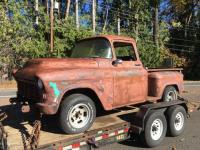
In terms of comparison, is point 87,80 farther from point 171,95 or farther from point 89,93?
point 171,95

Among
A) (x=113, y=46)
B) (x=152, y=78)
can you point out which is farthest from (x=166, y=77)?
(x=113, y=46)

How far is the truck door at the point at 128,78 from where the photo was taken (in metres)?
7.12

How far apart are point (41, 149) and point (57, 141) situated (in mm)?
361

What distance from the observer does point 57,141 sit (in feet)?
18.1

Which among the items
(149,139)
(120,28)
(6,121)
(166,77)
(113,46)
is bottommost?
(149,139)

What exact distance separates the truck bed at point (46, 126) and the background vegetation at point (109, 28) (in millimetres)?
18422

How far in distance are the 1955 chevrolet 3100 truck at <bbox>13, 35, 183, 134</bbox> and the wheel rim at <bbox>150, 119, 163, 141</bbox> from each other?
27.7 inches

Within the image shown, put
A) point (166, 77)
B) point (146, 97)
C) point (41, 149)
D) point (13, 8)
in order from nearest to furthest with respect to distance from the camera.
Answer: point (41, 149), point (146, 97), point (166, 77), point (13, 8)

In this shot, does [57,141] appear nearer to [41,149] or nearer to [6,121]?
[41,149]

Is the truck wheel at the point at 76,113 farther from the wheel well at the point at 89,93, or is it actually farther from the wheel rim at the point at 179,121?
the wheel rim at the point at 179,121

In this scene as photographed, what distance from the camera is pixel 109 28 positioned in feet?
126

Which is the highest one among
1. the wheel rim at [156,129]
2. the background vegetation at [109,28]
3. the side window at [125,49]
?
the background vegetation at [109,28]

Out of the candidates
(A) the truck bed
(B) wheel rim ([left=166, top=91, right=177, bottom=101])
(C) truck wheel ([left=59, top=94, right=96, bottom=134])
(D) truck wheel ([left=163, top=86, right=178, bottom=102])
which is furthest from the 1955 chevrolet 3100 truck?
(B) wheel rim ([left=166, top=91, right=177, bottom=101])

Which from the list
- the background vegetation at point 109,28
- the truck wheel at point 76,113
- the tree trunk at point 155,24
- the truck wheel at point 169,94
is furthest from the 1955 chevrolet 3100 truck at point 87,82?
the tree trunk at point 155,24
